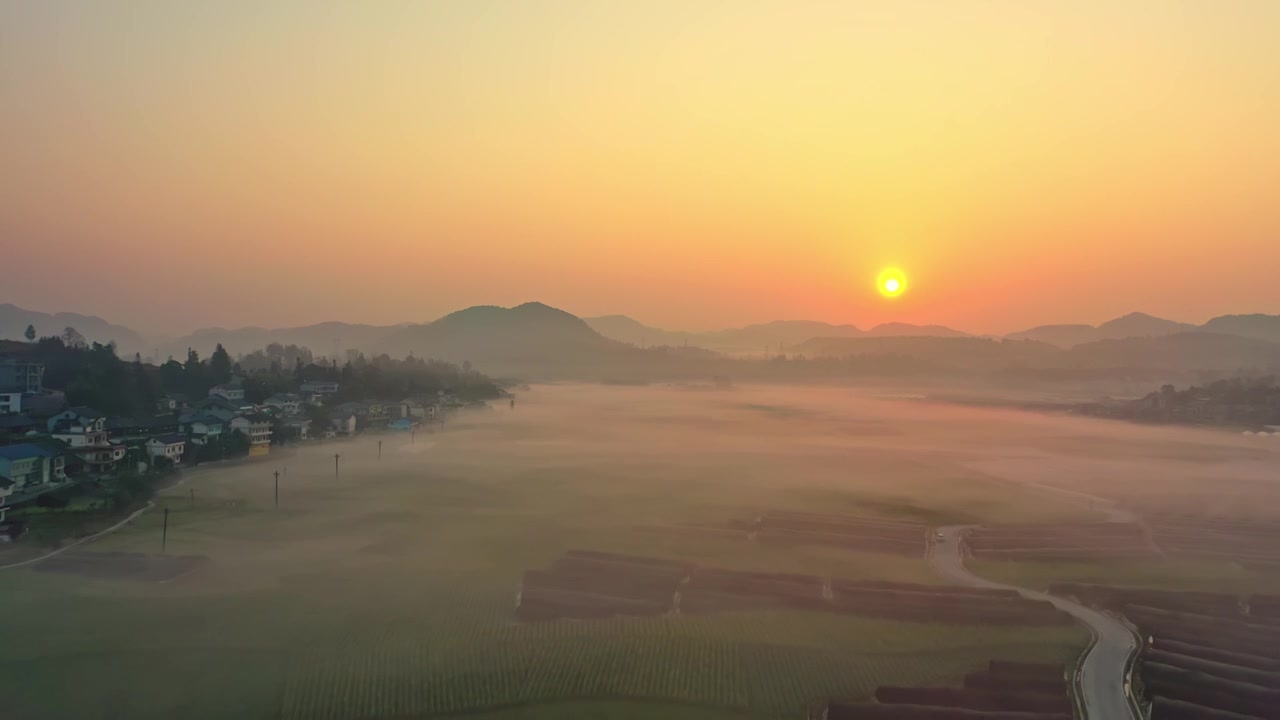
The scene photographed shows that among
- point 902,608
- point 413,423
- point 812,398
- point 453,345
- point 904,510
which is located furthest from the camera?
point 453,345

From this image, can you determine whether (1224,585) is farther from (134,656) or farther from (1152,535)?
(134,656)

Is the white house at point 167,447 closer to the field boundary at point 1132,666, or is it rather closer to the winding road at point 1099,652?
the winding road at point 1099,652

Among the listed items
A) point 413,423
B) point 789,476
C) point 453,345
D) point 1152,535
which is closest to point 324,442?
point 413,423

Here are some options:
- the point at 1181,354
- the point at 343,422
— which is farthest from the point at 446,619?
the point at 1181,354

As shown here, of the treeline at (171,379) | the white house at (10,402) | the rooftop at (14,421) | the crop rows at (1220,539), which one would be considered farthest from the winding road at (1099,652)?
the white house at (10,402)

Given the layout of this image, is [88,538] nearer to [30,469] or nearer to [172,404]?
[30,469]
